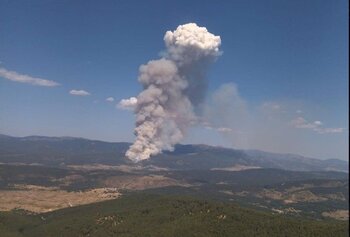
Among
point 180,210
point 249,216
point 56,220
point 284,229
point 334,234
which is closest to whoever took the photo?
point 334,234

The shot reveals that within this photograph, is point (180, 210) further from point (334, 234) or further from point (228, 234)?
point (334, 234)

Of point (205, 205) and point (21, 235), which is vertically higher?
point (205, 205)

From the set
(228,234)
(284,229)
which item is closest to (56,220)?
(228,234)

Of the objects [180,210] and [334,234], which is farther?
[180,210]

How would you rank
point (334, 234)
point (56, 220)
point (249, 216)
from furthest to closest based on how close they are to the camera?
1. point (56, 220)
2. point (249, 216)
3. point (334, 234)

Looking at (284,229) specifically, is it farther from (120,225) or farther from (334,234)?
(120,225)

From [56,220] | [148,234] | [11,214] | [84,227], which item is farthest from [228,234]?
[11,214]
